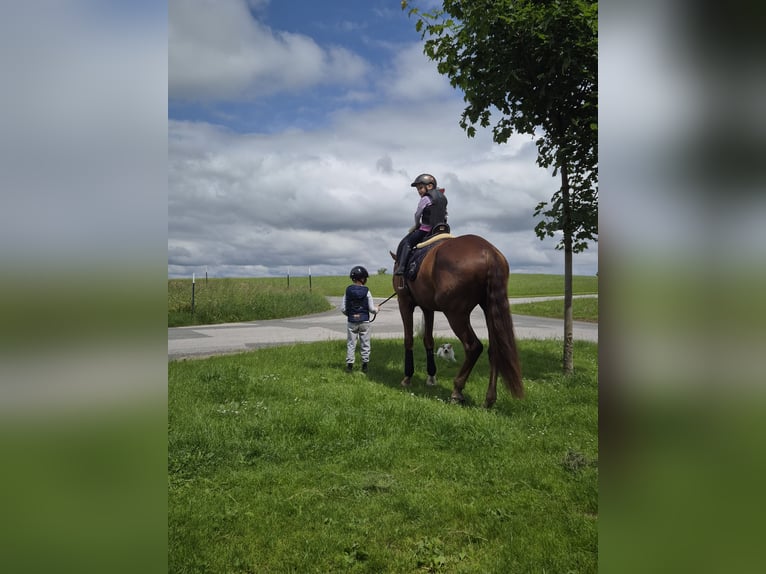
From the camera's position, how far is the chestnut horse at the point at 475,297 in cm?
592

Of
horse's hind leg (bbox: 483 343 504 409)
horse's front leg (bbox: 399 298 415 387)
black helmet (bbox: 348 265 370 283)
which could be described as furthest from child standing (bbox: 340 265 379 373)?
horse's hind leg (bbox: 483 343 504 409)

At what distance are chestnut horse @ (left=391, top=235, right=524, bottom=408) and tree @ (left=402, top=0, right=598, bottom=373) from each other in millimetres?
2462

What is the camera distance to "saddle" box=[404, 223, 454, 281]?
7.31 m

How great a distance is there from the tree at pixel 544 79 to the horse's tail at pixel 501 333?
2583 mm

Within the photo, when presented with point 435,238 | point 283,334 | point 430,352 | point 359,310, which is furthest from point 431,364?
point 283,334

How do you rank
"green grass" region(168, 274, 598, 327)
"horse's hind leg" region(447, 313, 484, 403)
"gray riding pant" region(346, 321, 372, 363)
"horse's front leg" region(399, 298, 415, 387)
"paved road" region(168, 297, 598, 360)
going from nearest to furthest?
"horse's hind leg" region(447, 313, 484, 403) < "horse's front leg" region(399, 298, 415, 387) < "gray riding pant" region(346, 321, 372, 363) < "paved road" region(168, 297, 598, 360) < "green grass" region(168, 274, 598, 327)

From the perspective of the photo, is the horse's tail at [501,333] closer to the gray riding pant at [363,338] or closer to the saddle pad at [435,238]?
the saddle pad at [435,238]

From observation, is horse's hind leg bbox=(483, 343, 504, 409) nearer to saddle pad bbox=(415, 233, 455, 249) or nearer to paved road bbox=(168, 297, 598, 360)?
saddle pad bbox=(415, 233, 455, 249)

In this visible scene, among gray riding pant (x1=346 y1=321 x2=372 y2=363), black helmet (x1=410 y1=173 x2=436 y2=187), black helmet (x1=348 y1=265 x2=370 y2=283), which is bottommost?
gray riding pant (x1=346 y1=321 x2=372 y2=363)
